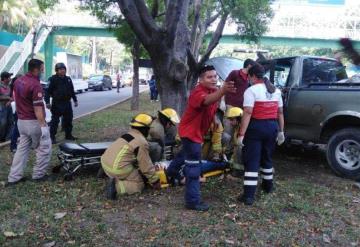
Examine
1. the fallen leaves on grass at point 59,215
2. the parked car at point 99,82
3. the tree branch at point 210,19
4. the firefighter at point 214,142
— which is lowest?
the parked car at point 99,82

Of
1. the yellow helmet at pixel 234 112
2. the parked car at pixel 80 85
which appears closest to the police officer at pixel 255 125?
the yellow helmet at pixel 234 112

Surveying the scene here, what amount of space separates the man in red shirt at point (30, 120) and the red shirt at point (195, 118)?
6.80 feet

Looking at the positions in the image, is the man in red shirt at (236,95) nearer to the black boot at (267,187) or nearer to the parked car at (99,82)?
the black boot at (267,187)

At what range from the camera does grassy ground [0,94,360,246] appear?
13.9ft

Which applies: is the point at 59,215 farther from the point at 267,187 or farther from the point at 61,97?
the point at 61,97

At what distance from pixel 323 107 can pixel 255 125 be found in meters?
1.99

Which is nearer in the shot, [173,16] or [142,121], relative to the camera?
[142,121]

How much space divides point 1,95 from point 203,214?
5.82m

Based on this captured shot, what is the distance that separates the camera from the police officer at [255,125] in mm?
5211

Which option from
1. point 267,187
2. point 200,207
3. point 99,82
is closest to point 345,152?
point 267,187

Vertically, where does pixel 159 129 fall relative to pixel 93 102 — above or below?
above

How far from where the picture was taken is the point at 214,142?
662cm

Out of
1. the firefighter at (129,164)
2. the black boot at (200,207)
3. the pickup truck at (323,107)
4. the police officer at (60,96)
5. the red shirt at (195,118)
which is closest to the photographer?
the red shirt at (195,118)

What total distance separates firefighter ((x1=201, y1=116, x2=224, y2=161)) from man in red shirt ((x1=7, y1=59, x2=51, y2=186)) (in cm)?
230
